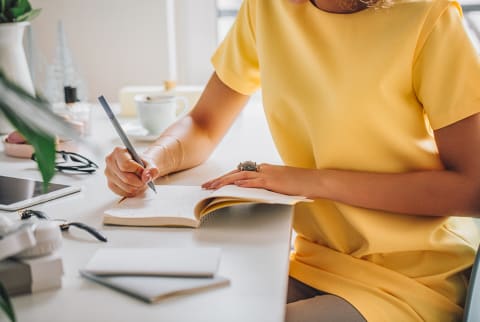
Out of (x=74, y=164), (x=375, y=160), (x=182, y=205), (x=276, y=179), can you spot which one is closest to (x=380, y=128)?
(x=375, y=160)

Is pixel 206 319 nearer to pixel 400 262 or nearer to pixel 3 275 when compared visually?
pixel 3 275

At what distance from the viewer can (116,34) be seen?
1928 millimetres

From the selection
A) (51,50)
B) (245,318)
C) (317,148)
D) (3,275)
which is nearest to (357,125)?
(317,148)

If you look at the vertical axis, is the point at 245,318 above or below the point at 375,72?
below

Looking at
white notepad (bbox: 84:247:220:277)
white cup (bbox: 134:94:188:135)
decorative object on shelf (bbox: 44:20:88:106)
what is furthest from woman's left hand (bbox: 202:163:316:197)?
decorative object on shelf (bbox: 44:20:88:106)

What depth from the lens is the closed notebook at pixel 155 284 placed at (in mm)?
674

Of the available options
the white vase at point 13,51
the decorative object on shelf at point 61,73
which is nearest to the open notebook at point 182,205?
the white vase at point 13,51

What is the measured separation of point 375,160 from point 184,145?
0.35 metres

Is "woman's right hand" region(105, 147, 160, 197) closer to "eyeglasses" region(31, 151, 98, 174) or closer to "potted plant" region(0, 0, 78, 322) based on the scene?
"eyeglasses" region(31, 151, 98, 174)

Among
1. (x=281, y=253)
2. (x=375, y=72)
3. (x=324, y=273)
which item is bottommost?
(x=324, y=273)

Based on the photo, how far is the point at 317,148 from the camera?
3.48ft

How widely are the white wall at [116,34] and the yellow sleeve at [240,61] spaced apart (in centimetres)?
69

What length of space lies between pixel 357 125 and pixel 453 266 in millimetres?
263

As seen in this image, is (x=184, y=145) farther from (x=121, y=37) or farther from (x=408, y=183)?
(x=121, y=37)
